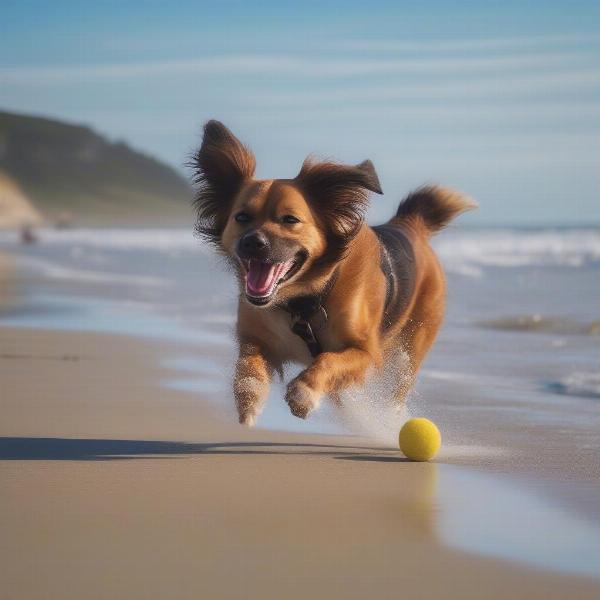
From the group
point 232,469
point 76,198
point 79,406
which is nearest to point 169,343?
point 79,406

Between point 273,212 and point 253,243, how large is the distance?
10.3 inches

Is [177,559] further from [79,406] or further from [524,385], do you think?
[524,385]

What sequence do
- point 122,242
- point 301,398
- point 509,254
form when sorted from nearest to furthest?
point 301,398 → point 509,254 → point 122,242

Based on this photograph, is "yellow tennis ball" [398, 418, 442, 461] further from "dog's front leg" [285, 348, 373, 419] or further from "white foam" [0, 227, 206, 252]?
"white foam" [0, 227, 206, 252]

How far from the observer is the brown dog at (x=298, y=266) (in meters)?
5.15

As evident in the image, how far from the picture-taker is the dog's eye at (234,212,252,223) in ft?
17.2

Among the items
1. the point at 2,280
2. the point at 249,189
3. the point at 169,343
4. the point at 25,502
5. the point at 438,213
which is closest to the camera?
the point at 25,502

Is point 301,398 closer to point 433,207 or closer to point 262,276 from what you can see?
point 262,276

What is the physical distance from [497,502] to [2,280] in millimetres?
13768

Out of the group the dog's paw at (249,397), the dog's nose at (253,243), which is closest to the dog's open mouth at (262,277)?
the dog's nose at (253,243)

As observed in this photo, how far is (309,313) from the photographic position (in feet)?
17.8

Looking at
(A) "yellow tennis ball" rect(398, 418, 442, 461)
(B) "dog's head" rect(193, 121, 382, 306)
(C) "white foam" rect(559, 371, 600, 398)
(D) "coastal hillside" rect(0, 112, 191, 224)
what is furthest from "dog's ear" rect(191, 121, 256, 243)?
(D) "coastal hillside" rect(0, 112, 191, 224)

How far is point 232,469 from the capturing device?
473 cm

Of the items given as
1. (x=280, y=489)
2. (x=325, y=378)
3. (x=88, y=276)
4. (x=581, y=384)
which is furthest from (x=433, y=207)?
(x=88, y=276)
